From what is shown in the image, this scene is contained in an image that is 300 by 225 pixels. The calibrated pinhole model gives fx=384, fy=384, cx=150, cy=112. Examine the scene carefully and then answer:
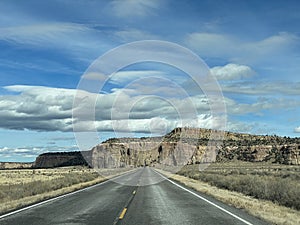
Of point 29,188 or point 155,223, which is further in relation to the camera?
point 29,188

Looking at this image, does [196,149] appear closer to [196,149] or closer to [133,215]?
[196,149]

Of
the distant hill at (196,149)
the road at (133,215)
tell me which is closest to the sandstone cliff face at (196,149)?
the distant hill at (196,149)

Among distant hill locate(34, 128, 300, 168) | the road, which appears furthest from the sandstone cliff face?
the road

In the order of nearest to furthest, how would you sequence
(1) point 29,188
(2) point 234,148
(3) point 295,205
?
(3) point 295,205
(1) point 29,188
(2) point 234,148

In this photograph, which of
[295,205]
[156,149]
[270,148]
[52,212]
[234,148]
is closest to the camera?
[52,212]

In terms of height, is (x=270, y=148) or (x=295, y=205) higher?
(x=270, y=148)

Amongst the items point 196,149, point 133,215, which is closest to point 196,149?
point 196,149

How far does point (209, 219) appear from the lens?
11852mm

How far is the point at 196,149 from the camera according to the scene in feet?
485

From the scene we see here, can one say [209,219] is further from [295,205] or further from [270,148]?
[270,148]

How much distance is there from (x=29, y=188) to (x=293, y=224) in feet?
57.6

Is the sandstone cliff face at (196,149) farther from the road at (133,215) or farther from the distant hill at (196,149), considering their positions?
the road at (133,215)

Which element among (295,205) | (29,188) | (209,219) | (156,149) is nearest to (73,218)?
(209,219)

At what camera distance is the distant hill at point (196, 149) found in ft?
372
